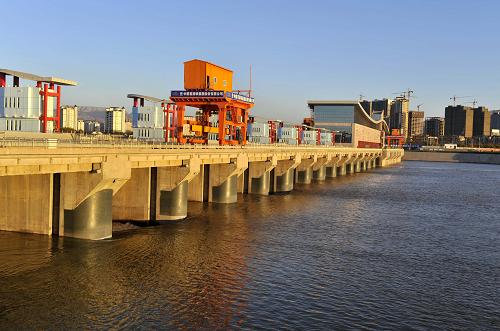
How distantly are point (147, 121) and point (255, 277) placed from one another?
162ft

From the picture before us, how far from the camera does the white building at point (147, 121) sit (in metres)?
74.7

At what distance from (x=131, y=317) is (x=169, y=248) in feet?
44.7

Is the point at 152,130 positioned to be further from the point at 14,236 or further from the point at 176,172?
the point at 14,236

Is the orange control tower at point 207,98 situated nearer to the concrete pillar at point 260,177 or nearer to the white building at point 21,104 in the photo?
the concrete pillar at point 260,177

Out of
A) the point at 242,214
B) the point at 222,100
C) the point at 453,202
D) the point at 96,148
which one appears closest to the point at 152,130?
the point at 222,100

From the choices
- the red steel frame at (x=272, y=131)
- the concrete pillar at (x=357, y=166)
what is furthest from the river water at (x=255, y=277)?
the concrete pillar at (x=357, y=166)

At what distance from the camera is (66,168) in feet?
109

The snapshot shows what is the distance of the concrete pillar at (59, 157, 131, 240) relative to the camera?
1401 inches

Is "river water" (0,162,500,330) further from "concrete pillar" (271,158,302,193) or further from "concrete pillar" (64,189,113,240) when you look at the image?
"concrete pillar" (271,158,302,193)

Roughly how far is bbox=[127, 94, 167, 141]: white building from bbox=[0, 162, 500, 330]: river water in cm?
2793

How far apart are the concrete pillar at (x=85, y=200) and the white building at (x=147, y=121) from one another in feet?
126

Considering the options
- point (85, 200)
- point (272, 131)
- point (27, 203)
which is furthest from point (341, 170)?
point (27, 203)

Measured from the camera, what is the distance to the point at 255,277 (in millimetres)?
30641

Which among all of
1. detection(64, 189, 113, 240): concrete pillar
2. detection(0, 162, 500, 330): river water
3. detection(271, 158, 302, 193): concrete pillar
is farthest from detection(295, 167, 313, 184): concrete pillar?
detection(64, 189, 113, 240): concrete pillar
